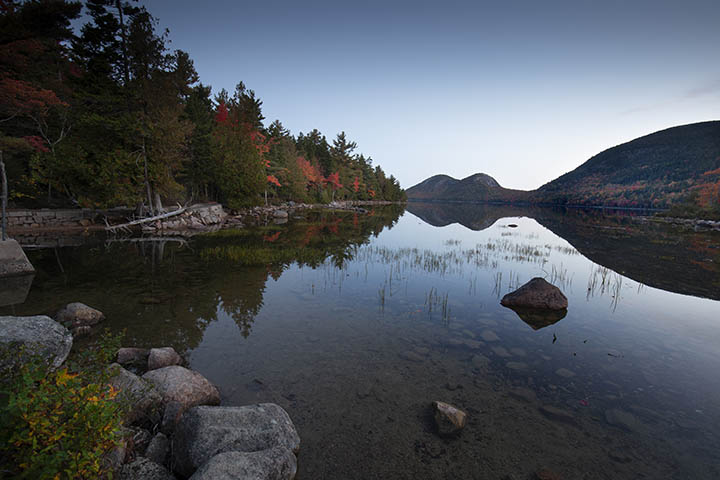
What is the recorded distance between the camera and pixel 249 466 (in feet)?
11.4

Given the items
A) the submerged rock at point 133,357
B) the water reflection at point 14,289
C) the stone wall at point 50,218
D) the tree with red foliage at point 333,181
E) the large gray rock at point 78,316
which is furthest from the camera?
the tree with red foliage at point 333,181

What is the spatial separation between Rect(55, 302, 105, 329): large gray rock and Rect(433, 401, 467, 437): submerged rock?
9728mm

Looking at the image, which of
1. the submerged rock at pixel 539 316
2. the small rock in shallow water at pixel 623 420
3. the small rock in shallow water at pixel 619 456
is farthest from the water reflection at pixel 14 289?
the submerged rock at pixel 539 316

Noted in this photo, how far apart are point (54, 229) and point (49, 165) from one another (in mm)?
5498

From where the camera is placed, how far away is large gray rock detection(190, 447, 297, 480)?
3257 mm

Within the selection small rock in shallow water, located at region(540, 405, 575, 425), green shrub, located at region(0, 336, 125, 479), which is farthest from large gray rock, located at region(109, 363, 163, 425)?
small rock in shallow water, located at region(540, 405, 575, 425)

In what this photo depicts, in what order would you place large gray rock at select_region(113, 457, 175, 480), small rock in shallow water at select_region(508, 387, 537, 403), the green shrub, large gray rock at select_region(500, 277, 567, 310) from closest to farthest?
the green shrub → large gray rock at select_region(113, 457, 175, 480) → small rock in shallow water at select_region(508, 387, 537, 403) → large gray rock at select_region(500, 277, 567, 310)

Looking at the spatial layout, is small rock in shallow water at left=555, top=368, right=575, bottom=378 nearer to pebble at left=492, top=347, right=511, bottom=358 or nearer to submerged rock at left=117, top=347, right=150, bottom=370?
pebble at left=492, top=347, right=511, bottom=358

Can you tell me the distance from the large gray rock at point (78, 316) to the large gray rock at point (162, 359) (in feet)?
12.0

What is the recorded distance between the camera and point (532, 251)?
22.8 m

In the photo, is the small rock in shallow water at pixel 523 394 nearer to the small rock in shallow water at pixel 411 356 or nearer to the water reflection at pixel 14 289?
the small rock in shallow water at pixel 411 356

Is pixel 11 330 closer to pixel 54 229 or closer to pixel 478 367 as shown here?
pixel 478 367

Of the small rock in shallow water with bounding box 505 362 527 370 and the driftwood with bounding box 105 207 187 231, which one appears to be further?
the driftwood with bounding box 105 207 187 231

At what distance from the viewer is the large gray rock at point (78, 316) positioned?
27.2 ft
